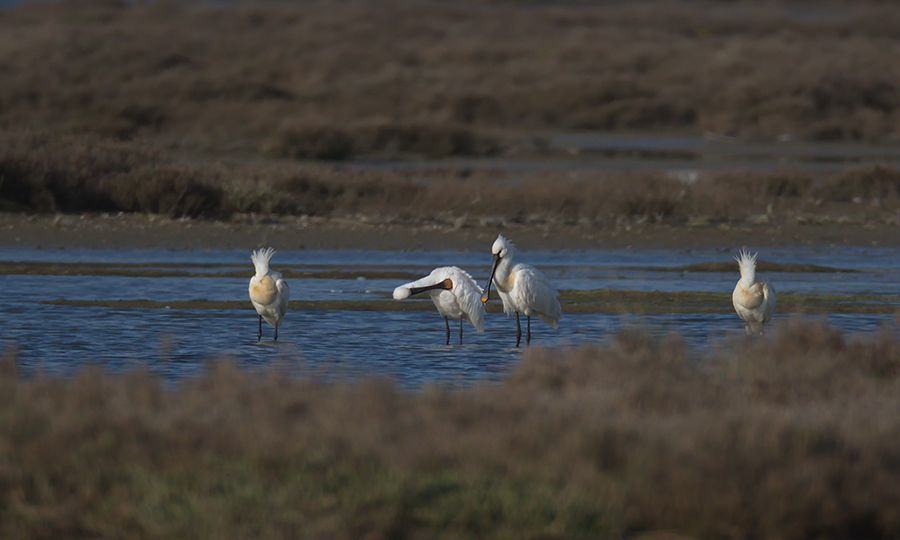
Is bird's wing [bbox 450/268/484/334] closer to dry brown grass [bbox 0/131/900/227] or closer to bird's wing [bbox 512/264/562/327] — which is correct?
bird's wing [bbox 512/264/562/327]

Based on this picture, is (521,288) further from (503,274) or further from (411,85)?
(411,85)

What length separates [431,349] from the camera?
10.9 metres

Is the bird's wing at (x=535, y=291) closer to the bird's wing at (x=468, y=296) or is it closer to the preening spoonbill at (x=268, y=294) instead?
the bird's wing at (x=468, y=296)

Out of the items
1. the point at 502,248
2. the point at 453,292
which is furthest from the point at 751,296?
the point at 453,292

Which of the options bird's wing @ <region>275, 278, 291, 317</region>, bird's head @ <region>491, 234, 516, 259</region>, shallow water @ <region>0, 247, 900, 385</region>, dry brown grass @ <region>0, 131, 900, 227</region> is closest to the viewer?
shallow water @ <region>0, 247, 900, 385</region>

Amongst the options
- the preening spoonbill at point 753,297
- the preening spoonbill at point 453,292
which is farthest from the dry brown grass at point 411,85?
the preening spoonbill at point 753,297

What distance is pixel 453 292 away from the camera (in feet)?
36.4

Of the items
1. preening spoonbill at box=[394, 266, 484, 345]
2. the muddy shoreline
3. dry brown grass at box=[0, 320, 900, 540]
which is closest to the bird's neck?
preening spoonbill at box=[394, 266, 484, 345]

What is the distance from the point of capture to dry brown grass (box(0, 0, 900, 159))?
102ft

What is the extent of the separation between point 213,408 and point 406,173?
17357 millimetres

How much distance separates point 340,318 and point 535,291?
2.15 m

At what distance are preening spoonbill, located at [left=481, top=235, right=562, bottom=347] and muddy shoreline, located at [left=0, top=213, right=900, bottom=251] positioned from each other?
6.51m

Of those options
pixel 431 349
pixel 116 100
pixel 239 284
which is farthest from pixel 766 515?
pixel 116 100

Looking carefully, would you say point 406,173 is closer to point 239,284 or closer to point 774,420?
point 239,284
